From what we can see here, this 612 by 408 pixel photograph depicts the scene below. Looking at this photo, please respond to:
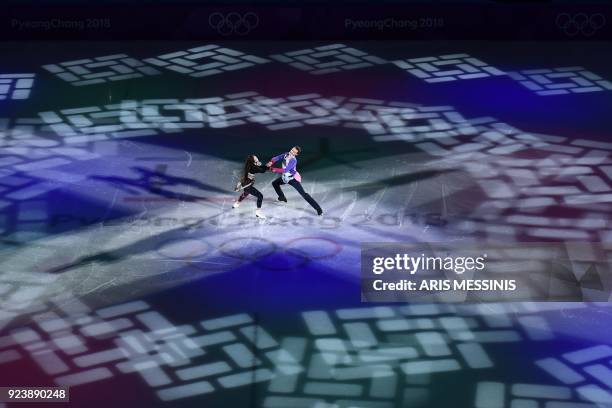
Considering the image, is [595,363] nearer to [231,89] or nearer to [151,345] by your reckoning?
[151,345]

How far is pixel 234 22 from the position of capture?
17.1m

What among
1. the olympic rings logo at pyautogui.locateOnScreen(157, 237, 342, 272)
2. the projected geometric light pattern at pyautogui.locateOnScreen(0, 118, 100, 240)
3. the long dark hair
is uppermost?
the long dark hair

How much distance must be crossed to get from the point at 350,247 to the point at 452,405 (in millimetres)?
2910

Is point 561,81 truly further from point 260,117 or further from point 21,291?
point 21,291

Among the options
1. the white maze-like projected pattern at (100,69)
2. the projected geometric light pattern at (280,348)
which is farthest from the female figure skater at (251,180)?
the white maze-like projected pattern at (100,69)

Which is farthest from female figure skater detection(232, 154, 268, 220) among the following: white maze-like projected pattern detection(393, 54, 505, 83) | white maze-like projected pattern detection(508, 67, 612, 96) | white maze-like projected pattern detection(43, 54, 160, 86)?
white maze-like projected pattern detection(508, 67, 612, 96)

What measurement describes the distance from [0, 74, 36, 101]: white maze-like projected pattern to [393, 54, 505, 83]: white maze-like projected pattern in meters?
6.38

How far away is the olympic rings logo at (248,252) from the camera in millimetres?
11461

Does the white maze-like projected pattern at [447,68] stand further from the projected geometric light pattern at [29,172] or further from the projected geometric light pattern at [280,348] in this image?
the projected geometric light pattern at [280,348]

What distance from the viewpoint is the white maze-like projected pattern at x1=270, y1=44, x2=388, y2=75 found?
54.0ft

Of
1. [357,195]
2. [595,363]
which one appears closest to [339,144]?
[357,195]

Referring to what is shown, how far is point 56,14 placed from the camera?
17000 millimetres

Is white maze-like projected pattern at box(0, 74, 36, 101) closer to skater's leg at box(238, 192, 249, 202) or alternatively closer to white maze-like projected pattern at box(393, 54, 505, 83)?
skater's leg at box(238, 192, 249, 202)

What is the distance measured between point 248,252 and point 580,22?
876 cm
